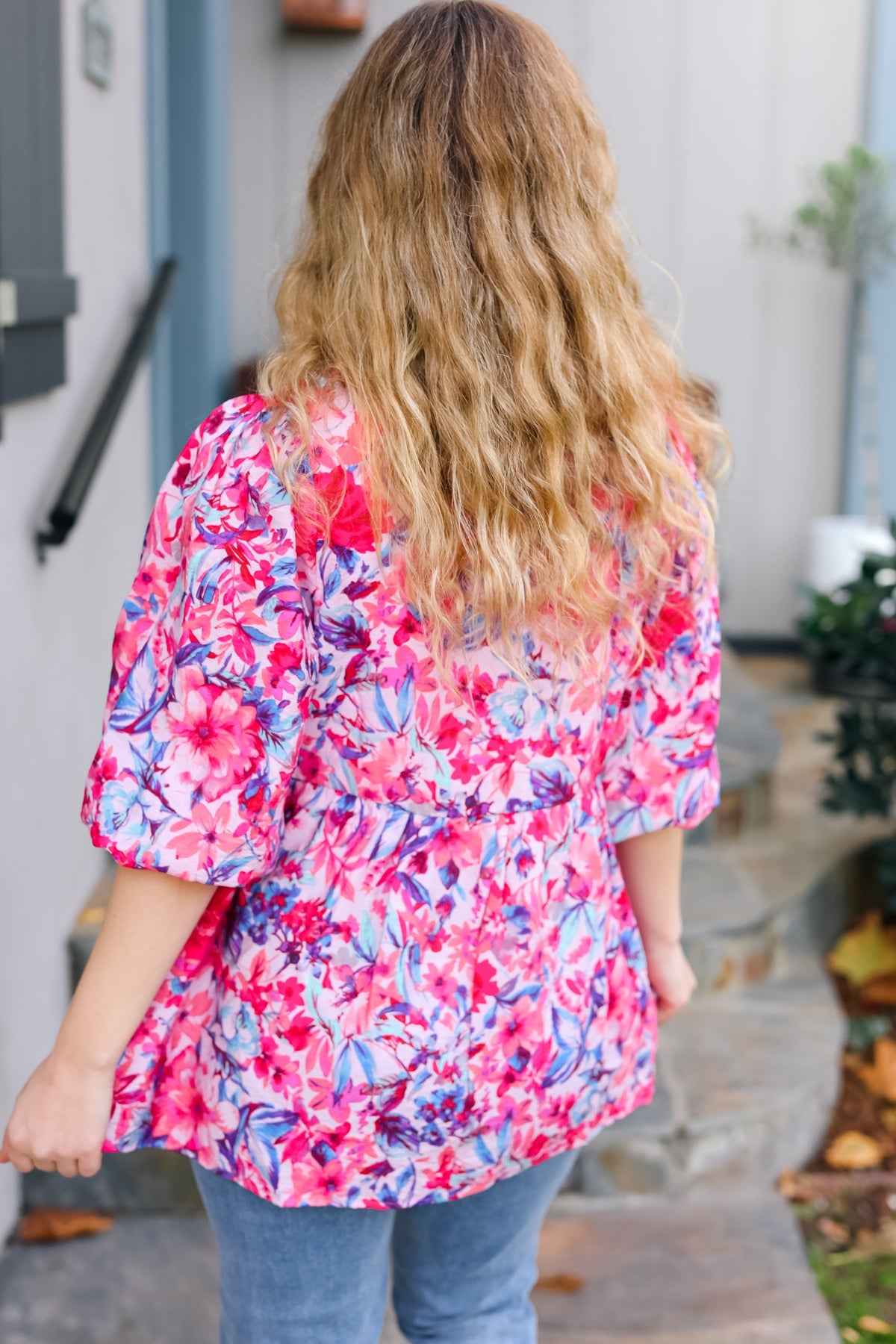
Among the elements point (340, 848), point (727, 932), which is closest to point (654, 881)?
point (340, 848)

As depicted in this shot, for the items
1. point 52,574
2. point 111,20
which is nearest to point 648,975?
point 52,574

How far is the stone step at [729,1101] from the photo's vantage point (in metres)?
2.16

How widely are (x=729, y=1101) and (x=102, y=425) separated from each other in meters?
1.58

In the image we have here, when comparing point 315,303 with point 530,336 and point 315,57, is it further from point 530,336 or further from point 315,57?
point 315,57

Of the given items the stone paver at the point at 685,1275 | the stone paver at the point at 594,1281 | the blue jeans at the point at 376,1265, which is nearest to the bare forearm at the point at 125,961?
the blue jeans at the point at 376,1265

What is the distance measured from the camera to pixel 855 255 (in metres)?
4.64

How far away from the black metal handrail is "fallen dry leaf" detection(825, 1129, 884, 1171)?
68.3 inches

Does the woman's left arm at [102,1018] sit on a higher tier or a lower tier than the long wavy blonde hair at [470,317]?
lower

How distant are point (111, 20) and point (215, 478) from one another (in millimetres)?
1950

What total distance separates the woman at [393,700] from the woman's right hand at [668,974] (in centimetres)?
13

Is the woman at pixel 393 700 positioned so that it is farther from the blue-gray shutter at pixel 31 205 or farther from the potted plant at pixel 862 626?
the potted plant at pixel 862 626

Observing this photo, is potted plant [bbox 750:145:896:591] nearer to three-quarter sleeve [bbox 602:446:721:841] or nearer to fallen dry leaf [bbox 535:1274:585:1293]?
fallen dry leaf [bbox 535:1274:585:1293]

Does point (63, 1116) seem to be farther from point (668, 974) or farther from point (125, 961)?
point (668, 974)

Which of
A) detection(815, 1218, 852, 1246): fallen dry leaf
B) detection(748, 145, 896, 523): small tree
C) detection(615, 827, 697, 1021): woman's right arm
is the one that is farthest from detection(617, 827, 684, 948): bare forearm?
detection(748, 145, 896, 523): small tree
